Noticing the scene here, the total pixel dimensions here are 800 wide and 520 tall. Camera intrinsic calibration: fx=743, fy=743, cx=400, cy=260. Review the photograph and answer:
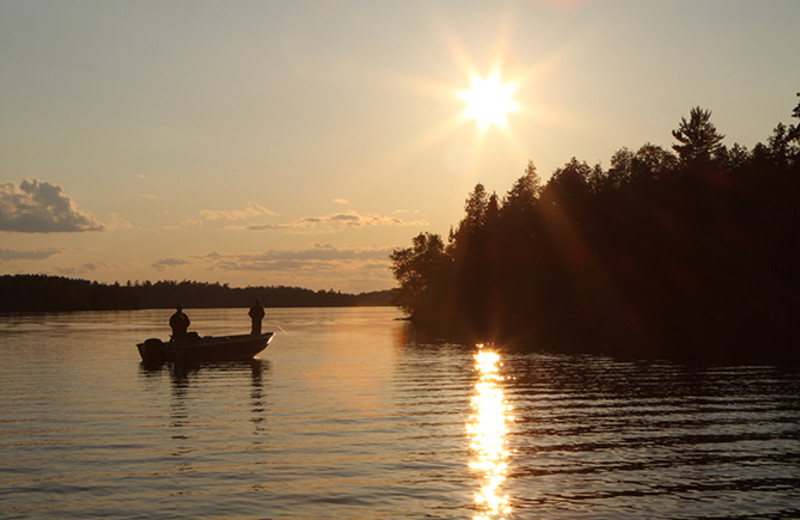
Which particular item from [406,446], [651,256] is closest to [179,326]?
[406,446]

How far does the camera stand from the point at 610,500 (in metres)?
12.9

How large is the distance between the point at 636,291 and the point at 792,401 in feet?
195

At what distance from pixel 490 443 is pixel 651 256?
6145 centimetres

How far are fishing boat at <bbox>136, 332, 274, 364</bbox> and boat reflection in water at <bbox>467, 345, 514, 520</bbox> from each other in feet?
56.3

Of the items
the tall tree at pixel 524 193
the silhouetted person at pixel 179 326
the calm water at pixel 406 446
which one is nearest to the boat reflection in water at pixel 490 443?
the calm water at pixel 406 446

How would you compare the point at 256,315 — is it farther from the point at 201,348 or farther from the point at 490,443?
the point at 490,443

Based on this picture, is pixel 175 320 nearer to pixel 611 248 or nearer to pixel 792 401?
pixel 792 401

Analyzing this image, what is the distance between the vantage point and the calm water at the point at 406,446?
12953 mm

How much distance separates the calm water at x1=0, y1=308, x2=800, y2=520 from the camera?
510 inches

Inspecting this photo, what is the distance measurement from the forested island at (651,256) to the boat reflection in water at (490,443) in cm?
2116

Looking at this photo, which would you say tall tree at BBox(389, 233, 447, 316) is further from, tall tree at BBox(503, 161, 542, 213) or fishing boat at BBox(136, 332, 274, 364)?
fishing boat at BBox(136, 332, 274, 364)

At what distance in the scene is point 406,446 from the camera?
18.1m

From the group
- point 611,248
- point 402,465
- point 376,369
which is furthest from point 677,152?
point 402,465

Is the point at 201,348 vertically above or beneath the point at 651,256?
beneath
